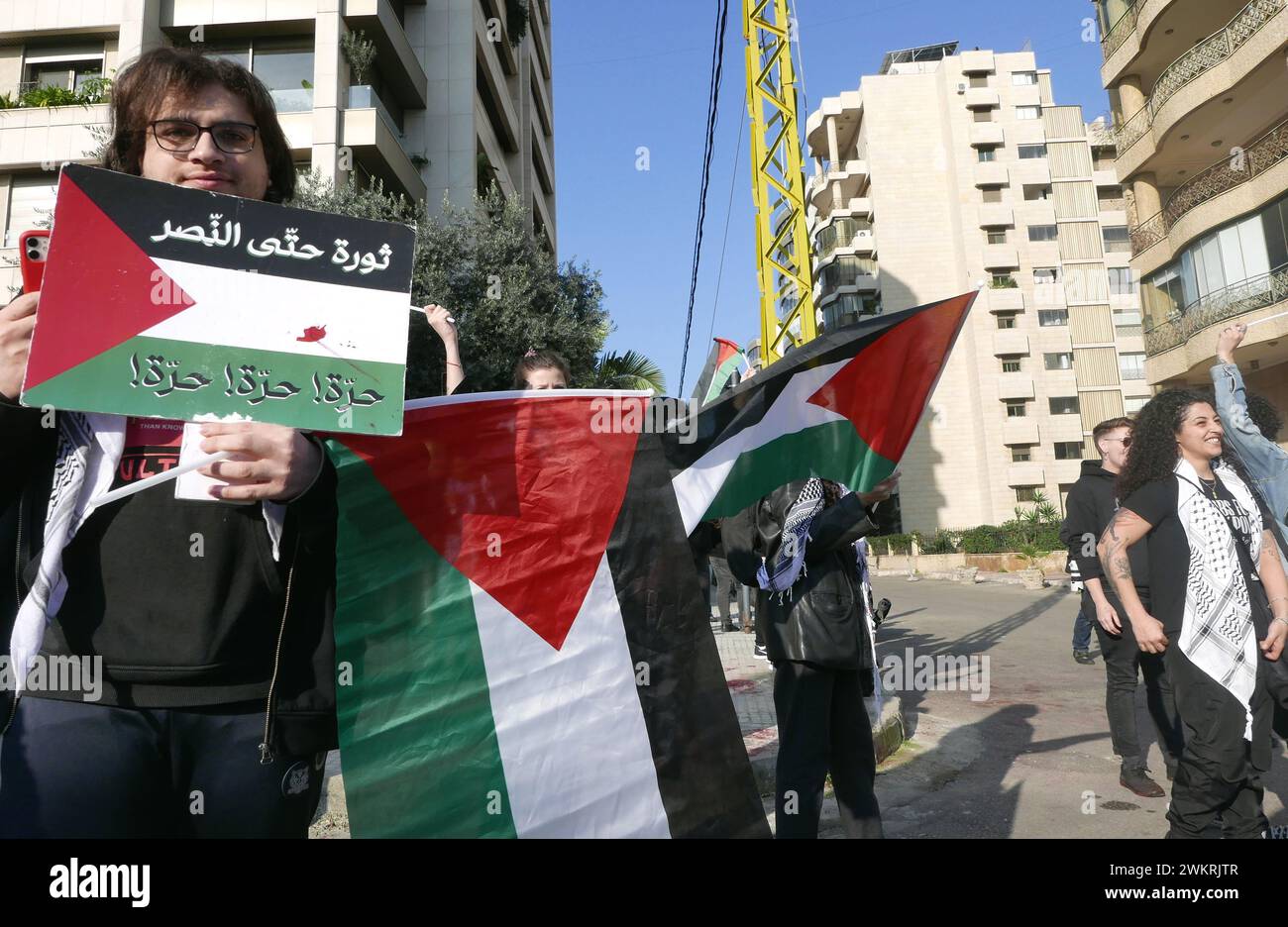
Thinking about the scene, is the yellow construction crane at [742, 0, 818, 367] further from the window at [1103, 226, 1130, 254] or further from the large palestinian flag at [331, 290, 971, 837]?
the window at [1103, 226, 1130, 254]

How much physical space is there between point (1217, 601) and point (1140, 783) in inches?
75.2

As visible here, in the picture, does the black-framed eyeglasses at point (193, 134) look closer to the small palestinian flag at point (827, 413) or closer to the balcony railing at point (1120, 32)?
the small palestinian flag at point (827, 413)

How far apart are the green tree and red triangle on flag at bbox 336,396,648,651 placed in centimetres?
1061

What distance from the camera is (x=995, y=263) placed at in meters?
45.0

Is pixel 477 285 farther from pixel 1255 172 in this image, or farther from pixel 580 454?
pixel 1255 172

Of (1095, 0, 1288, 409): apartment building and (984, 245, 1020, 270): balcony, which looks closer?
(1095, 0, 1288, 409): apartment building

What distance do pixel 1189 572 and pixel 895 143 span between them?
4817cm

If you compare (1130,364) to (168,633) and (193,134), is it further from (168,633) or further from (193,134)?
(168,633)

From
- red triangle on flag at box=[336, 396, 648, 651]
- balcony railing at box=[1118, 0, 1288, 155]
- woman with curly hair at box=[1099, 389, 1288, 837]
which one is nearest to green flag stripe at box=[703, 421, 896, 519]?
red triangle on flag at box=[336, 396, 648, 651]

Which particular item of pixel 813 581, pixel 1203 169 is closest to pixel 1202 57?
pixel 1203 169

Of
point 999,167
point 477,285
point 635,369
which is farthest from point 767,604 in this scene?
point 999,167

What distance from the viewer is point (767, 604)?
3.62 metres

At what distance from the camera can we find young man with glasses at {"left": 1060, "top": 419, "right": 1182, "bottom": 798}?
4637 mm

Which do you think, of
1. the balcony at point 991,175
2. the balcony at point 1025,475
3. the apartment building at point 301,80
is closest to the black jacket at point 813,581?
the apartment building at point 301,80
